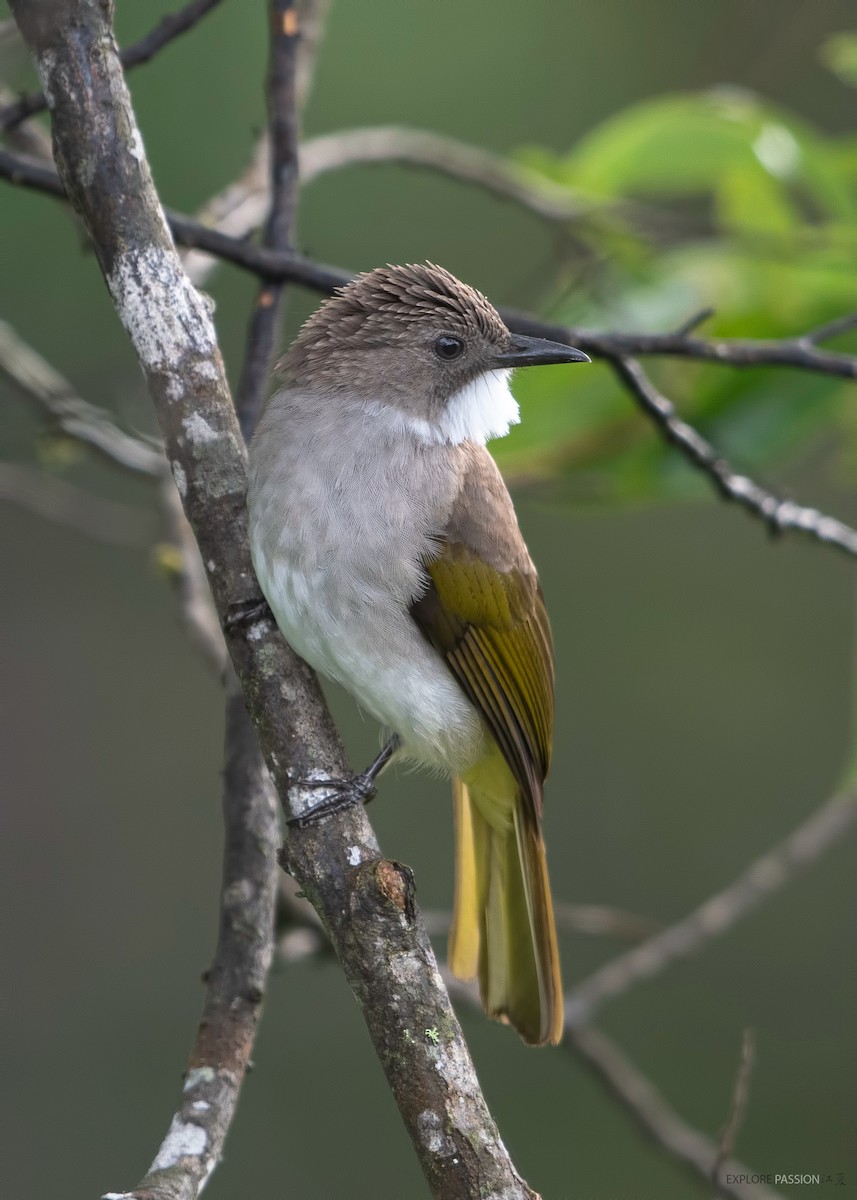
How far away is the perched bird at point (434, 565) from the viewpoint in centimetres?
272

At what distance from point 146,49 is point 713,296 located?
1.80 metres

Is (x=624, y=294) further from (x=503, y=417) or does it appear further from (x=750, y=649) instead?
(x=750, y=649)

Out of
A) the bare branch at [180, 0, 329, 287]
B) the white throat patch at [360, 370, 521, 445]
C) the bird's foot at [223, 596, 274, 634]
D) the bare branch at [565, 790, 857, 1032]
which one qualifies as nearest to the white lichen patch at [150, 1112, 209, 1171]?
the bird's foot at [223, 596, 274, 634]

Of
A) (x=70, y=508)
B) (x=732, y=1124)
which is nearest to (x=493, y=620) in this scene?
(x=732, y=1124)

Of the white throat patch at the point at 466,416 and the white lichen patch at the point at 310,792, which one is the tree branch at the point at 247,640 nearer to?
the white lichen patch at the point at 310,792

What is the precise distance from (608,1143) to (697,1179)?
8.13ft

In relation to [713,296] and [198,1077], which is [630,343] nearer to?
[713,296]

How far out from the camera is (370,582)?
276 cm

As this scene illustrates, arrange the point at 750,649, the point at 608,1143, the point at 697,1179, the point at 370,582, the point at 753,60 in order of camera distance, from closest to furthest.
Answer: the point at 370,582 → the point at 697,1179 → the point at 753,60 → the point at 608,1143 → the point at 750,649

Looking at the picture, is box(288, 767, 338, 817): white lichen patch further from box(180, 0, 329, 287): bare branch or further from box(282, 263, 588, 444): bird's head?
box(180, 0, 329, 287): bare branch

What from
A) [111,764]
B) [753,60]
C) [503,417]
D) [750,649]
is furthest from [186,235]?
[750,649]

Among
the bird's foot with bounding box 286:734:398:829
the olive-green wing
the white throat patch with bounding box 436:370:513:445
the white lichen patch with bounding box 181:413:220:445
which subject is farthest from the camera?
the white throat patch with bounding box 436:370:513:445

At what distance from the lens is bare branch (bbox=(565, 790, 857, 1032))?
369cm

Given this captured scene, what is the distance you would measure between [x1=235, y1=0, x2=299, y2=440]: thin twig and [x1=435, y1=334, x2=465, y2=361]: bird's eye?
1.39 feet
